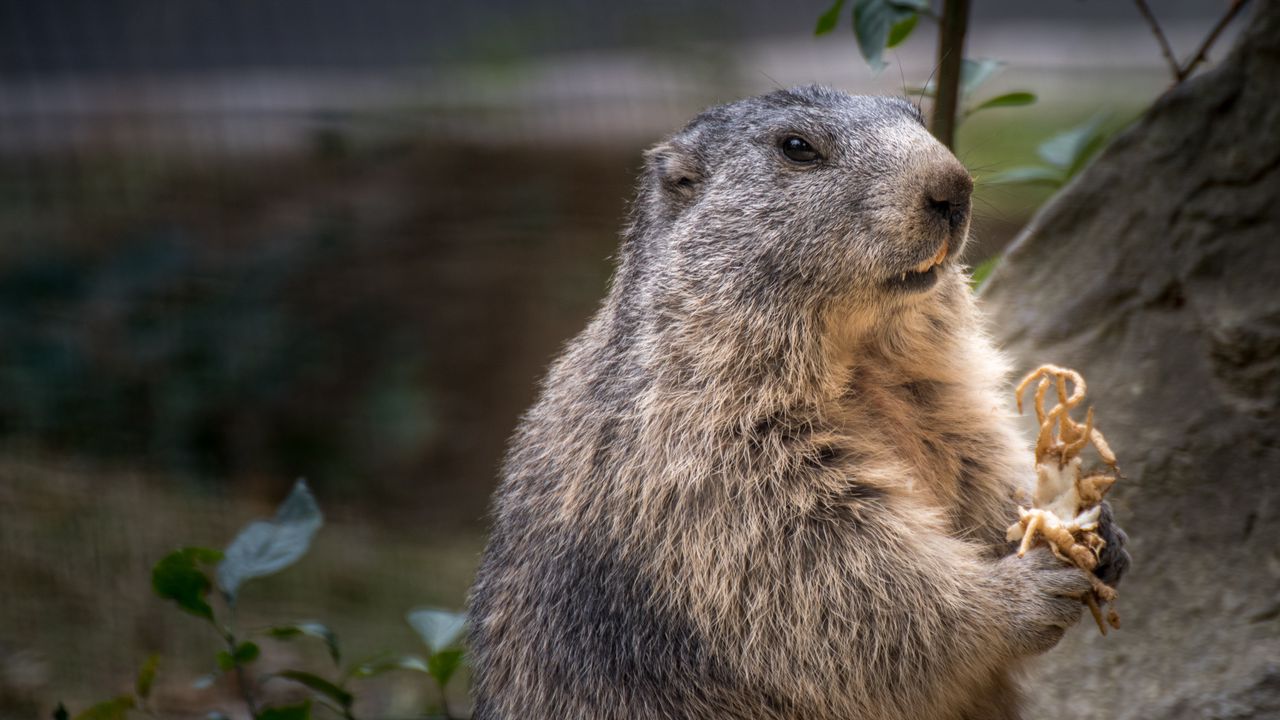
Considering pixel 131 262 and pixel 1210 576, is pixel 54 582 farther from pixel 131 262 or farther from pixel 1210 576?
pixel 1210 576

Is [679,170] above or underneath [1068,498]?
above

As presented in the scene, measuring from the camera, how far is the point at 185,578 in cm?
391

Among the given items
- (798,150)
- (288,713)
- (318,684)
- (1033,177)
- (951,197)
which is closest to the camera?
(951,197)

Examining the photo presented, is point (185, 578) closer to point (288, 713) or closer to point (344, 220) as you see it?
point (288, 713)

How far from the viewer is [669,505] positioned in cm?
326

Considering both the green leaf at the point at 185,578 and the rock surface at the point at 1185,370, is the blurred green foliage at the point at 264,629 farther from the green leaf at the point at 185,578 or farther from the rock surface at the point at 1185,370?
the rock surface at the point at 1185,370

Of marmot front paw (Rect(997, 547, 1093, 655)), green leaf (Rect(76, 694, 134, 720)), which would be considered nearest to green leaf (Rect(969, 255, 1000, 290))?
marmot front paw (Rect(997, 547, 1093, 655))

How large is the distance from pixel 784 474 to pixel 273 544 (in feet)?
6.05

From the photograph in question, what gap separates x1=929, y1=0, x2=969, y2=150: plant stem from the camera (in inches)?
176

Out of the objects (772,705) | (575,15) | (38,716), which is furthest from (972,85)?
(575,15)

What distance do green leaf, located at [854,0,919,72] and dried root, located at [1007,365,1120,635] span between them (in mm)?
1268

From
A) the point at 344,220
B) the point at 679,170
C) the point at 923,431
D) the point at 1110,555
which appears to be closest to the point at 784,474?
the point at 923,431

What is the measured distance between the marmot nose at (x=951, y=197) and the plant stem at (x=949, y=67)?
1302mm

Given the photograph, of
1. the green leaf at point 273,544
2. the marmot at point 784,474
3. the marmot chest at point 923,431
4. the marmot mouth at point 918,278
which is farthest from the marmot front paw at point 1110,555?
the green leaf at point 273,544
